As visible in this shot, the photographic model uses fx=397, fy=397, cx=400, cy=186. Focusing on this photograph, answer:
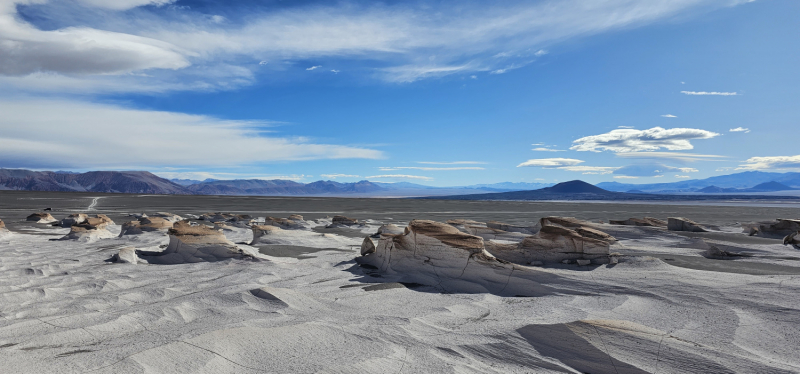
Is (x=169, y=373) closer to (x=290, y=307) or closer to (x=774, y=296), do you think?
(x=290, y=307)

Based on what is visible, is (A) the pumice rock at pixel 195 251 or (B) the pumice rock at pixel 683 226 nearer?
(A) the pumice rock at pixel 195 251

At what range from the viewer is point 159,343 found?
249 centimetres

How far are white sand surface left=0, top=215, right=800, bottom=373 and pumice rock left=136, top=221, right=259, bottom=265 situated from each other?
80 centimetres

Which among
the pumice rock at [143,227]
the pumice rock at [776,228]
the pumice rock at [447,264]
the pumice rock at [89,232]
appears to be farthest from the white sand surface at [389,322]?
the pumice rock at [776,228]

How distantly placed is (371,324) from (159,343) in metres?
1.37

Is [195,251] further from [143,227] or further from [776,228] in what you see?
[776,228]

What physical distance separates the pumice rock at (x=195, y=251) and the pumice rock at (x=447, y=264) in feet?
6.80

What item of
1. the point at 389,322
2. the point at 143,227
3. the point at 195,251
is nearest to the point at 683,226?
the point at 389,322

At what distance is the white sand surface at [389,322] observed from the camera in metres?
2.20

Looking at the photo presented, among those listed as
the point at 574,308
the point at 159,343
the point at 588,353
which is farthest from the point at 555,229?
the point at 159,343

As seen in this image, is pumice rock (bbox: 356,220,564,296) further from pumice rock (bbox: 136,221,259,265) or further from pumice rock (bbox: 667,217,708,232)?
pumice rock (bbox: 667,217,708,232)

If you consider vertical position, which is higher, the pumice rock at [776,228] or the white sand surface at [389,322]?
the pumice rock at [776,228]

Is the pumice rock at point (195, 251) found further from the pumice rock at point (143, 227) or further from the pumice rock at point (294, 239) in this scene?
the pumice rock at point (143, 227)

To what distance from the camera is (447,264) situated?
4.61 m
